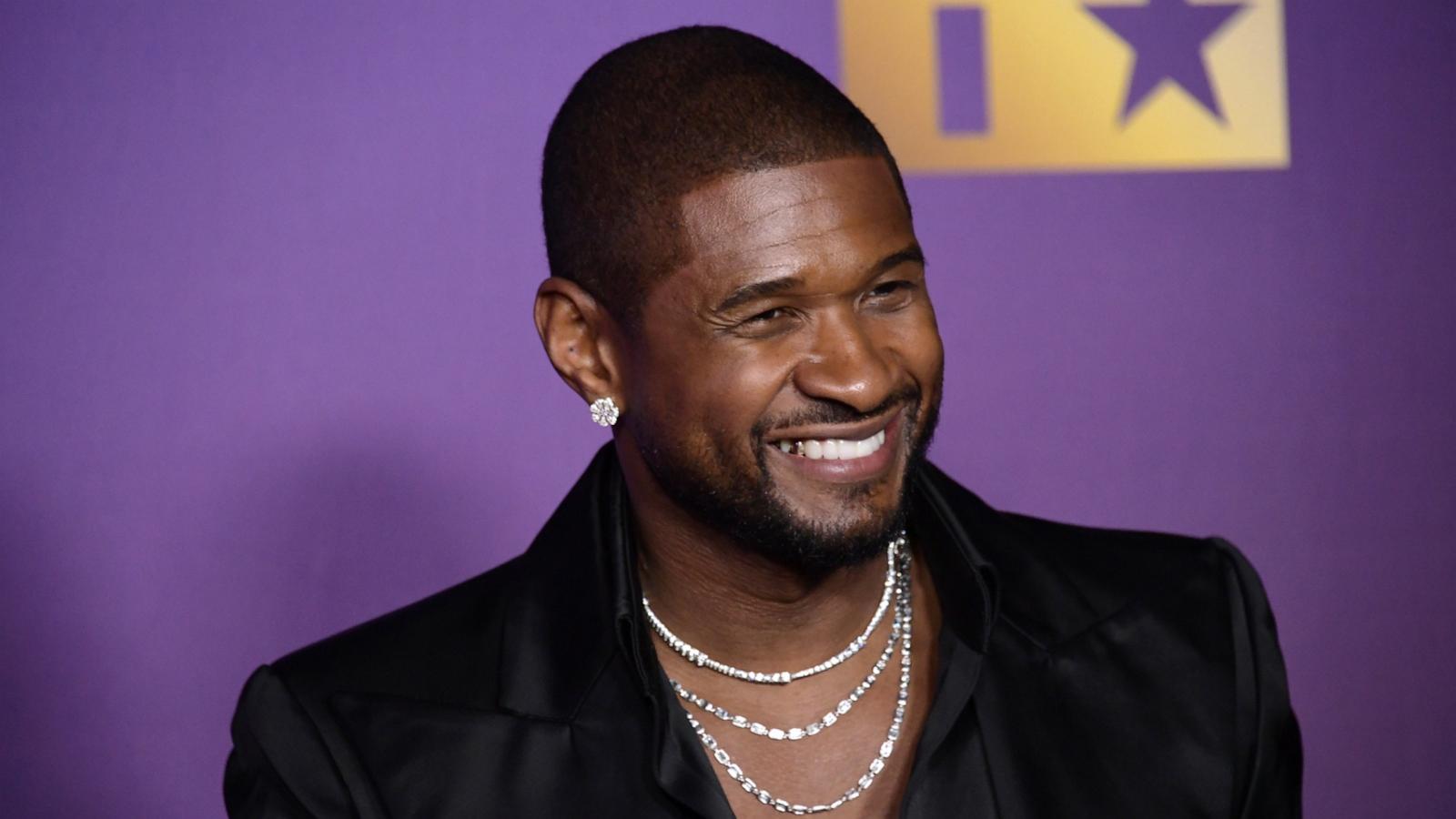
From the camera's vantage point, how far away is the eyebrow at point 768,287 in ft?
5.15

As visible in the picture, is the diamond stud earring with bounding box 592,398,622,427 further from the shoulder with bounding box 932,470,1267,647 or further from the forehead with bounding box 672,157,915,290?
the shoulder with bounding box 932,470,1267,647

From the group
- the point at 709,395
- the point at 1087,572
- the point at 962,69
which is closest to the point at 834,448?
the point at 709,395

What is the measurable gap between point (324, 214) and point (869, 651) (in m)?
1.02

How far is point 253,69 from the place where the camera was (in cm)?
231

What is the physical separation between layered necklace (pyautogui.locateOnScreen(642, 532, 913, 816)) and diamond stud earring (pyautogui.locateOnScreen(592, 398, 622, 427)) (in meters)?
0.20

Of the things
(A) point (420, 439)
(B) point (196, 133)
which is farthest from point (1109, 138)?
(B) point (196, 133)

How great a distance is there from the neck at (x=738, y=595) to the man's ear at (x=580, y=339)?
0.09 meters

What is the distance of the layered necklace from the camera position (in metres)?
1.71

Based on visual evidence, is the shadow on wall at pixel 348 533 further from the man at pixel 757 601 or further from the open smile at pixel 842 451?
the open smile at pixel 842 451

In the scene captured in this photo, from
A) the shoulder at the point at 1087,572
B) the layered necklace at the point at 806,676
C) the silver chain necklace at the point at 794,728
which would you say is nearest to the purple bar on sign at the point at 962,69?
the shoulder at the point at 1087,572

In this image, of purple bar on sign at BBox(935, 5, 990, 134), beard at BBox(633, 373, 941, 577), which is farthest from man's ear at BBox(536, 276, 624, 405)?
purple bar on sign at BBox(935, 5, 990, 134)

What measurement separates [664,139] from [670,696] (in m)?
0.55

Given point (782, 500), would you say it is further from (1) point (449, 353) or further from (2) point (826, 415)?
(1) point (449, 353)

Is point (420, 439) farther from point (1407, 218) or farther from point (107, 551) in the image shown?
point (1407, 218)
